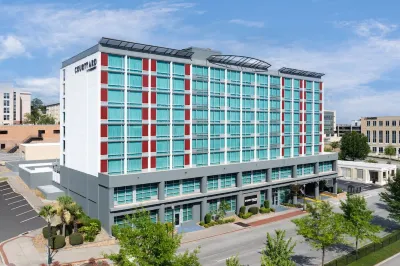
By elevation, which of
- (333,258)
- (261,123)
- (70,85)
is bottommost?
(333,258)

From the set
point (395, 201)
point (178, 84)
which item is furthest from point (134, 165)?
point (395, 201)

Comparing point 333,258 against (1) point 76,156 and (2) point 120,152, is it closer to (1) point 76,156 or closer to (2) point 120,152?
(2) point 120,152

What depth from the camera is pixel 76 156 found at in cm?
5016

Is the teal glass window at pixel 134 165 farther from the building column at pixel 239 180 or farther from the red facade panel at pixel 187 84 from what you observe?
the building column at pixel 239 180

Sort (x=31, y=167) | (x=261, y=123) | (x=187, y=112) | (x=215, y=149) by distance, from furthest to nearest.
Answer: (x=31, y=167), (x=261, y=123), (x=215, y=149), (x=187, y=112)

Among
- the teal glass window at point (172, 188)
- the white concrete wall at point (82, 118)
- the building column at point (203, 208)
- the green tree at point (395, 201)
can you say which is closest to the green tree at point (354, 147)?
the green tree at point (395, 201)

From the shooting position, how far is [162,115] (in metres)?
47.7

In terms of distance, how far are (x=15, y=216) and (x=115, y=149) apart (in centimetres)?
1725

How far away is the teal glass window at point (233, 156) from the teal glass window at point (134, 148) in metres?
15.8

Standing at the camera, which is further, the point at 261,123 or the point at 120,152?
the point at 261,123

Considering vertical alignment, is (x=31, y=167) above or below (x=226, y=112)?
below

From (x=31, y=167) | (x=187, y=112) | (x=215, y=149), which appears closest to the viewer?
(x=187, y=112)

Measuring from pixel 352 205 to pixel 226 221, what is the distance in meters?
18.7

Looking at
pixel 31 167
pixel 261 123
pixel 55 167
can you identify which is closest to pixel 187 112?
pixel 261 123
